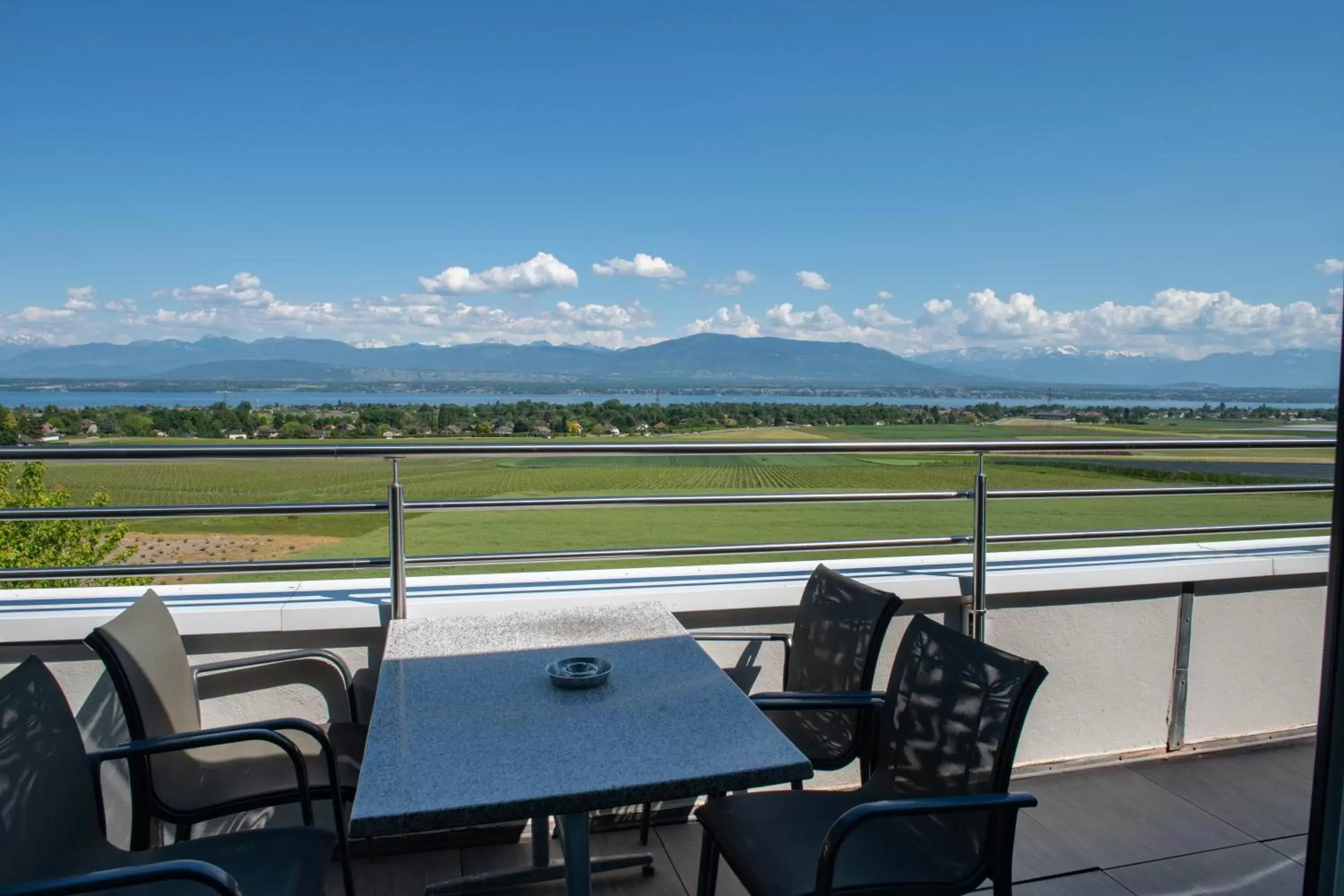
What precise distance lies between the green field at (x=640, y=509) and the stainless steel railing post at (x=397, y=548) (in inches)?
534

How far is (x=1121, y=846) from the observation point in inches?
102

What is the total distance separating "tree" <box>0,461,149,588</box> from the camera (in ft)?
52.9

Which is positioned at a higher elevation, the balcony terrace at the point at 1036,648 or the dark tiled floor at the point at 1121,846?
the balcony terrace at the point at 1036,648

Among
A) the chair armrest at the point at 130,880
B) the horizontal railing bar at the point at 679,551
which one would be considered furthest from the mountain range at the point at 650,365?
the chair armrest at the point at 130,880

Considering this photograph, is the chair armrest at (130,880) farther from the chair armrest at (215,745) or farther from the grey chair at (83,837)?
the chair armrest at (215,745)

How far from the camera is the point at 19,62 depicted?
1141 inches

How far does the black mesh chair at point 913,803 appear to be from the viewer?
1521 millimetres

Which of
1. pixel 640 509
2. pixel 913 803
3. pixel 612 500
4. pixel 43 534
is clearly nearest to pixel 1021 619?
pixel 612 500

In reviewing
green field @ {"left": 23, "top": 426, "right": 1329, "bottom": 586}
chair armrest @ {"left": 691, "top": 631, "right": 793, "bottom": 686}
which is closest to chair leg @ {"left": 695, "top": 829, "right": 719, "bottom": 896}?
chair armrest @ {"left": 691, "top": 631, "right": 793, "bottom": 686}

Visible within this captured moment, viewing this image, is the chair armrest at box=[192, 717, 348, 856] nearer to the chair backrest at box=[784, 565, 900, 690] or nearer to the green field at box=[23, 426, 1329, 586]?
the chair backrest at box=[784, 565, 900, 690]

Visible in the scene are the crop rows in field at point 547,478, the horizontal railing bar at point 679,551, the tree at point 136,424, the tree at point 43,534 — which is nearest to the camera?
the horizontal railing bar at point 679,551

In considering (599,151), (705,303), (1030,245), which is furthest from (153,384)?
(1030,245)

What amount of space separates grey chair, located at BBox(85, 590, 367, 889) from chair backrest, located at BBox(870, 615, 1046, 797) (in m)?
1.34

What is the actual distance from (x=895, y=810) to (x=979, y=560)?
5.72 feet
